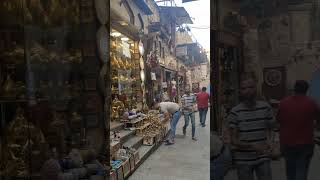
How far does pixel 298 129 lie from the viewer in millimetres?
2430

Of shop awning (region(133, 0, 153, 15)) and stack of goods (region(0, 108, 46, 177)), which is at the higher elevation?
shop awning (region(133, 0, 153, 15))

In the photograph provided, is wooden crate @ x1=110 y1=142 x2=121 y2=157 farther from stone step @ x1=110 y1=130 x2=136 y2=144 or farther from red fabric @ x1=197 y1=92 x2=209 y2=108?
red fabric @ x1=197 y1=92 x2=209 y2=108

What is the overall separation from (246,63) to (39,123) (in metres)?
1.83

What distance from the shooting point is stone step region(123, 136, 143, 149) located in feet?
26.8

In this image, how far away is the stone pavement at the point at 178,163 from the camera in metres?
6.85

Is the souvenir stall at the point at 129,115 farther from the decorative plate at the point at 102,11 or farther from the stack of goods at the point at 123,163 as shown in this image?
the decorative plate at the point at 102,11

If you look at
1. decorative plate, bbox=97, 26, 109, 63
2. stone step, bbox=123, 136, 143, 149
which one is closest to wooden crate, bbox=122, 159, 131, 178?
stone step, bbox=123, 136, 143, 149

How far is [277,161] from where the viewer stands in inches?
99.4

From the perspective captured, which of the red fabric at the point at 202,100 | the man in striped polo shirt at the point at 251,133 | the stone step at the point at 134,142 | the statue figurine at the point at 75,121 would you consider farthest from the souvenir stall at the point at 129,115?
the man in striped polo shirt at the point at 251,133

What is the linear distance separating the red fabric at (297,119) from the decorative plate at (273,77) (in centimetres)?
14

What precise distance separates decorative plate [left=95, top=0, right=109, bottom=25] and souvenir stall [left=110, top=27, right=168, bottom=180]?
115 inches

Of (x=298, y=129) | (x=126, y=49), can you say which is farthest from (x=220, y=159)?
(x=126, y=49)

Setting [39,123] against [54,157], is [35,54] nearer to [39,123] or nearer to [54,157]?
[39,123]

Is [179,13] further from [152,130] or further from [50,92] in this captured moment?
[50,92]
